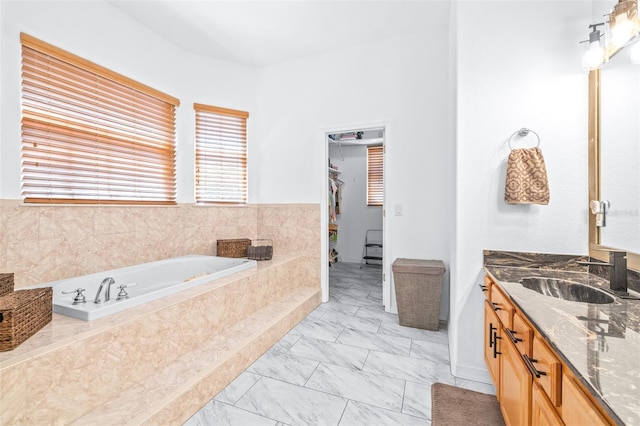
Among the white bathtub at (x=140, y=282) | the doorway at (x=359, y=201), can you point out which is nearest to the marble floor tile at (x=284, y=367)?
the white bathtub at (x=140, y=282)

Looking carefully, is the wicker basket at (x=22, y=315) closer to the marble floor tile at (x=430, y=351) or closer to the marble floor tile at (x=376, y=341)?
the marble floor tile at (x=376, y=341)

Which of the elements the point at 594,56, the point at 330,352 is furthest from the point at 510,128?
the point at 330,352

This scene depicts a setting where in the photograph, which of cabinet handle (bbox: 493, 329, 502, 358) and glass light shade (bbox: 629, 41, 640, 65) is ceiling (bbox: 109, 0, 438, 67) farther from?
cabinet handle (bbox: 493, 329, 502, 358)

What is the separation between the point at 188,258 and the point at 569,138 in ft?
10.8

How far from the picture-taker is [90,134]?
247cm

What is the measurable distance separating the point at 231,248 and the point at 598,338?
3.14 meters

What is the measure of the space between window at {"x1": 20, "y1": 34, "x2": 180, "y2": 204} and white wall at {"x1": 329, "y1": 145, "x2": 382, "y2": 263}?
343 cm

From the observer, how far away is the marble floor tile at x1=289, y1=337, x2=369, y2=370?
218cm

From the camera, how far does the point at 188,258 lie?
9.91 feet

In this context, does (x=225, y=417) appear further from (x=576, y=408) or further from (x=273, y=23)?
(x=273, y=23)

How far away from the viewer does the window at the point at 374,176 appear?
226 inches

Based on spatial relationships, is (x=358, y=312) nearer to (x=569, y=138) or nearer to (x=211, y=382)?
(x=211, y=382)

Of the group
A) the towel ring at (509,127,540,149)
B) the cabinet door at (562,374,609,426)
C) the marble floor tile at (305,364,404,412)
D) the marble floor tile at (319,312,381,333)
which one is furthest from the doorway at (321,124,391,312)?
the cabinet door at (562,374,609,426)

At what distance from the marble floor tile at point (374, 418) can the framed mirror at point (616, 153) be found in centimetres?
132
